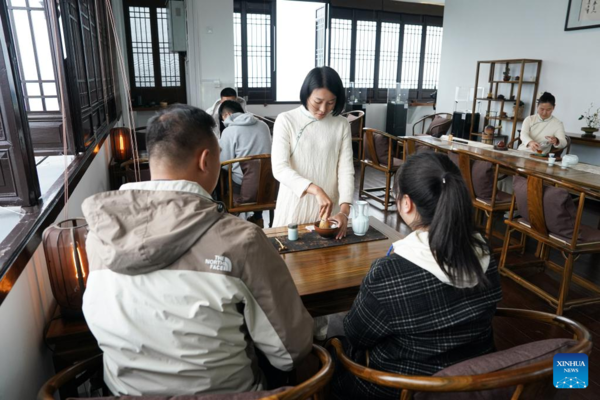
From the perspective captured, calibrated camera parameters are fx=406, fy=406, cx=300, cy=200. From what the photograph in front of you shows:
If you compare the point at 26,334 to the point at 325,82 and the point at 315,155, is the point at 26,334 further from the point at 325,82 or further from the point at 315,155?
the point at 325,82

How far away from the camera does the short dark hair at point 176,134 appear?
93 cm

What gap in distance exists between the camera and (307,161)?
1889 mm

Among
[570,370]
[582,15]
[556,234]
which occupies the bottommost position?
[556,234]

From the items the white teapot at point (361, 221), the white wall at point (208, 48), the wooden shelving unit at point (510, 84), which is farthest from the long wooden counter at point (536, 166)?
the white wall at point (208, 48)

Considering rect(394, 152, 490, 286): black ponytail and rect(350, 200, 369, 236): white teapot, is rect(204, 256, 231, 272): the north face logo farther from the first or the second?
rect(350, 200, 369, 236): white teapot

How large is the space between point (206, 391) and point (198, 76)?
5666 millimetres

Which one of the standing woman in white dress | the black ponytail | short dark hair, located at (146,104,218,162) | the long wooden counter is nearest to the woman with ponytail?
the black ponytail

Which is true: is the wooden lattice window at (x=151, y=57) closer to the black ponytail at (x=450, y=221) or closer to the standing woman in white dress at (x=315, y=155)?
the standing woman in white dress at (x=315, y=155)

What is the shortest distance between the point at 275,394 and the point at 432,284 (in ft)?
1.54

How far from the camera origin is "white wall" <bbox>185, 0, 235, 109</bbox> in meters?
5.74

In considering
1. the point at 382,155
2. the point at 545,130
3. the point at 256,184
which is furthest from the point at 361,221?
the point at 545,130

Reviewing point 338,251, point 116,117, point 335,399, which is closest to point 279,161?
point 338,251

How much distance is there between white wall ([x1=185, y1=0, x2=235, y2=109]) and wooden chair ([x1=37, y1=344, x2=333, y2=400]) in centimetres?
538

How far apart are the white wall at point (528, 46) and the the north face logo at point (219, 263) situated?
558cm
